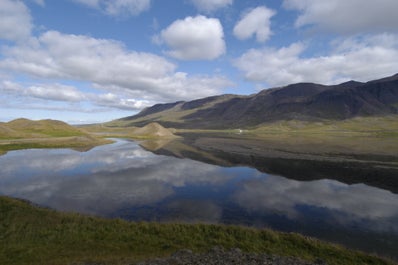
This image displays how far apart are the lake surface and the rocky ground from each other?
1068cm

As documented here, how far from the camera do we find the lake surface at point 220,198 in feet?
105

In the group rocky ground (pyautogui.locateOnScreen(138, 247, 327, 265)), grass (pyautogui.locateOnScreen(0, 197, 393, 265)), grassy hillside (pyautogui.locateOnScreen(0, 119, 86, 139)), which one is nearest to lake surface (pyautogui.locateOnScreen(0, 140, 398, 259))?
grass (pyautogui.locateOnScreen(0, 197, 393, 265))

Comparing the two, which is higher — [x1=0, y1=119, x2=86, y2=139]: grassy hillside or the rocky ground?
[x1=0, y1=119, x2=86, y2=139]: grassy hillside

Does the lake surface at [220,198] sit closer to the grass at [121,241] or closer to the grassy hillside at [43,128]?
the grass at [121,241]

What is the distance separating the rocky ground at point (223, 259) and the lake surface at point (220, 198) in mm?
10682

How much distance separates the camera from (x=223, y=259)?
19750 millimetres

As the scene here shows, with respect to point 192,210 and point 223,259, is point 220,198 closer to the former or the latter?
point 192,210

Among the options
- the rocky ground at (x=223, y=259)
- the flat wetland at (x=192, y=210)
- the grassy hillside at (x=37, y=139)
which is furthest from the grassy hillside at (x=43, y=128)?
the rocky ground at (x=223, y=259)

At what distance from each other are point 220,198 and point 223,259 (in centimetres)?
2318

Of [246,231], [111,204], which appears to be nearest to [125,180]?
[111,204]

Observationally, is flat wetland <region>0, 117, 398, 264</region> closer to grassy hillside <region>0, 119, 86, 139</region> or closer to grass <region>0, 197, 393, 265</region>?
grass <region>0, 197, 393, 265</region>

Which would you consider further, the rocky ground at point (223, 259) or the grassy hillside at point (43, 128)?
the grassy hillside at point (43, 128)

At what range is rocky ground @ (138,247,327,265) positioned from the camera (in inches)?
758

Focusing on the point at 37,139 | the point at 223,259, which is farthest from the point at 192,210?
the point at 37,139
